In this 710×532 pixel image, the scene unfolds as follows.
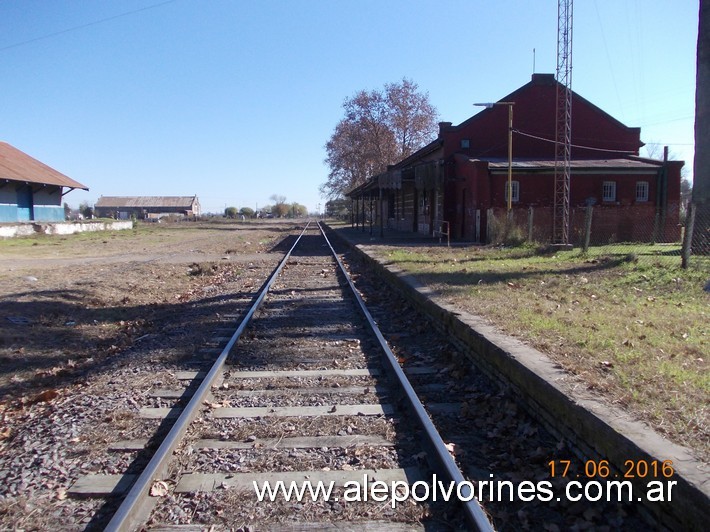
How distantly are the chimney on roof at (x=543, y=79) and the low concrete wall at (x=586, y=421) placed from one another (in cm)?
2656

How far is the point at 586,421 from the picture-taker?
4.04 meters

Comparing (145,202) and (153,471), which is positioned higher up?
(145,202)

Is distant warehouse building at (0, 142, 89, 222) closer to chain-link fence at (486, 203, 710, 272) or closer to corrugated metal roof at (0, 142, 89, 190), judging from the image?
corrugated metal roof at (0, 142, 89, 190)

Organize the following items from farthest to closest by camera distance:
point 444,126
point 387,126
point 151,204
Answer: point 151,204 < point 387,126 < point 444,126

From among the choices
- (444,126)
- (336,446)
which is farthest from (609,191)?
(336,446)

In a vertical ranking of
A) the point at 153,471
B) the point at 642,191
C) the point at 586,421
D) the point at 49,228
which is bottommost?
the point at 153,471

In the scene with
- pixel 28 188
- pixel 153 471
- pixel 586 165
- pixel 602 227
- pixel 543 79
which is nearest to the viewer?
pixel 153 471

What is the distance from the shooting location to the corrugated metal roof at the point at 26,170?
4000cm

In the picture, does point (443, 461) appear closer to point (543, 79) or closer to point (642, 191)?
point (642, 191)

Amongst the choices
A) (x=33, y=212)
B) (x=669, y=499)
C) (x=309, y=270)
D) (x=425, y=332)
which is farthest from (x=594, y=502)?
(x=33, y=212)

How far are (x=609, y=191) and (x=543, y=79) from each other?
721 centimetres

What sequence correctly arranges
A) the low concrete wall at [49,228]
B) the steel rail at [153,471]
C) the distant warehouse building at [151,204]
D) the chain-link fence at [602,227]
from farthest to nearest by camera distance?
the distant warehouse building at [151,204] → the low concrete wall at [49,228] → the chain-link fence at [602,227] → the steel rail at [153,471]

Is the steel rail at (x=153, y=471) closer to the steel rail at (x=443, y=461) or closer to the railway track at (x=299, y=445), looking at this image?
the railway track at (x=299, y=445)

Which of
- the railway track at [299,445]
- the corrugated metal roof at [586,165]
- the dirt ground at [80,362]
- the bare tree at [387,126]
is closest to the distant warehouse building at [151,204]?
the bare tree at [387,126]
